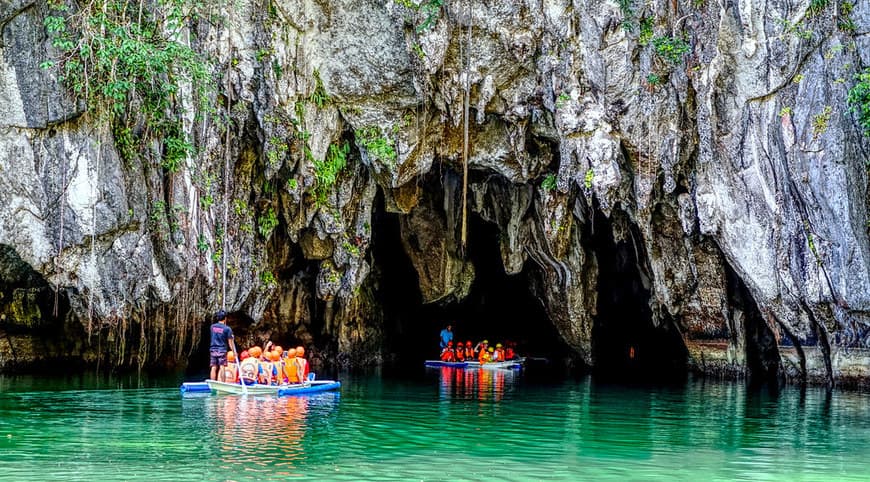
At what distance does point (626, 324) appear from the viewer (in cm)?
3381

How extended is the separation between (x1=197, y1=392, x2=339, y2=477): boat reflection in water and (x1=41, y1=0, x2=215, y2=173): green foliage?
19.8ft

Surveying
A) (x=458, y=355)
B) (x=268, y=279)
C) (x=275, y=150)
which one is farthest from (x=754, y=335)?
(x=275, y=150)

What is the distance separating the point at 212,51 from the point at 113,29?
2.45 m

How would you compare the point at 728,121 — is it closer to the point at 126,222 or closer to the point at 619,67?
the point at 619,67

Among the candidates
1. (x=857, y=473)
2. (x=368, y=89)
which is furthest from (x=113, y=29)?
(x=857, y=473)

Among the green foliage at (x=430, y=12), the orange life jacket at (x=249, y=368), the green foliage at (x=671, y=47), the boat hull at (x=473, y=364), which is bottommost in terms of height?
the boat hull at (x=473, y=364)

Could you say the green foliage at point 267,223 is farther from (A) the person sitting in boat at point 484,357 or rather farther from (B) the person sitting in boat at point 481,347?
(B) the person sitting in boat at point 481,347

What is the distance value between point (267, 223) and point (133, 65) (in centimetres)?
566

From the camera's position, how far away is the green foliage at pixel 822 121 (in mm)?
18750

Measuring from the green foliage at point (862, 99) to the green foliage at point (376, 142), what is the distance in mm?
9462

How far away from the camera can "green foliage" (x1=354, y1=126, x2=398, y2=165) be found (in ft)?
67.8

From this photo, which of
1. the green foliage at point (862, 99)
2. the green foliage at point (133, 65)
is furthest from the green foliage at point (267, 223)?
the green foliage at point (862, 99)

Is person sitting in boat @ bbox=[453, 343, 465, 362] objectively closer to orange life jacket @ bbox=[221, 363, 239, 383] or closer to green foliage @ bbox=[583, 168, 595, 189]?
green foliage @ bbox=[583, 168, 595, 189]

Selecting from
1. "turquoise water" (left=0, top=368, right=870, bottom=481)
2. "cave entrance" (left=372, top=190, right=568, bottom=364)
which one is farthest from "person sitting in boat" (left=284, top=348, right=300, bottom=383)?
"cave entrance" (left=372, top=190, right=568, bottom=364)
